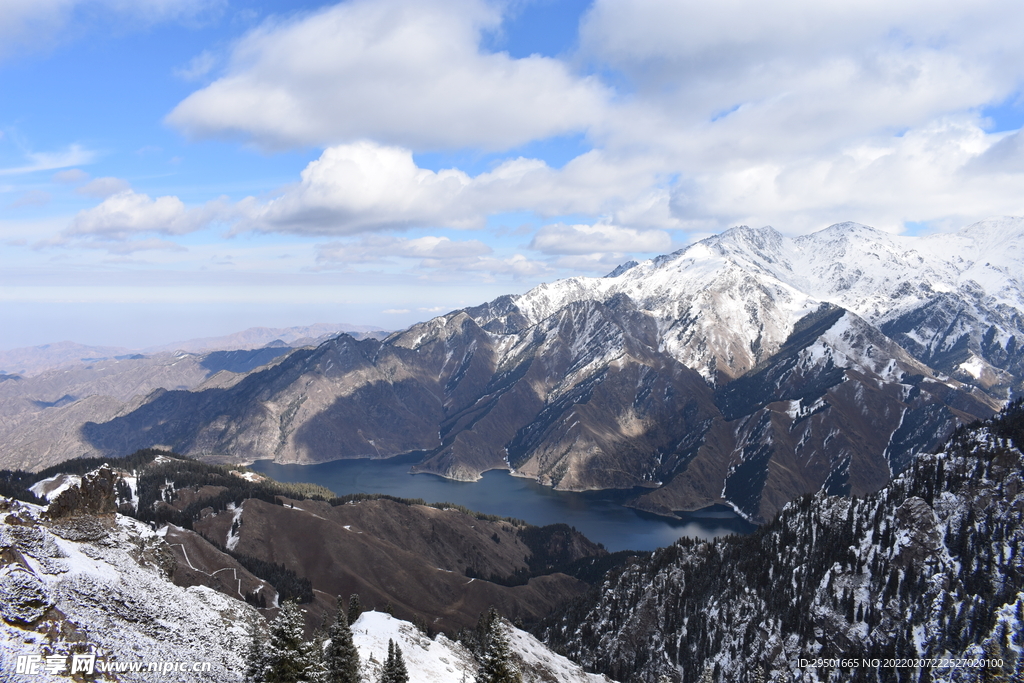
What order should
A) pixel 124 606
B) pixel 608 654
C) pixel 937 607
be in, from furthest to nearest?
pixel 608 654 → pixel 937 607 → pixel 124 606

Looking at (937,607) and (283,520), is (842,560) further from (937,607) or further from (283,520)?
(283,520)

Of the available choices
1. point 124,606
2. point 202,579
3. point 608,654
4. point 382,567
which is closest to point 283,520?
point 382,567

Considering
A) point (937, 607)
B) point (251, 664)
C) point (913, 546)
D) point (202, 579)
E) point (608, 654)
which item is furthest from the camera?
point (608, 654)

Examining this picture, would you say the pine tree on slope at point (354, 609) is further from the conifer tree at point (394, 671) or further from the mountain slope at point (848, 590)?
the mountain slope at point (848, 590)

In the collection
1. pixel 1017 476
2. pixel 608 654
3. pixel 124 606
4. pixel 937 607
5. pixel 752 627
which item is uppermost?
pixel 124 606

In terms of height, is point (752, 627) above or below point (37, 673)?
below

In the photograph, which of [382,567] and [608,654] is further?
[382,567]

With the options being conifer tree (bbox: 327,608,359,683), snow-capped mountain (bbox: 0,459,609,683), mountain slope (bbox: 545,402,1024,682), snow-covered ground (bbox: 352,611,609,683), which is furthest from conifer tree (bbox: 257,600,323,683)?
mountain slope (bbox: 545,402,1024,682)
